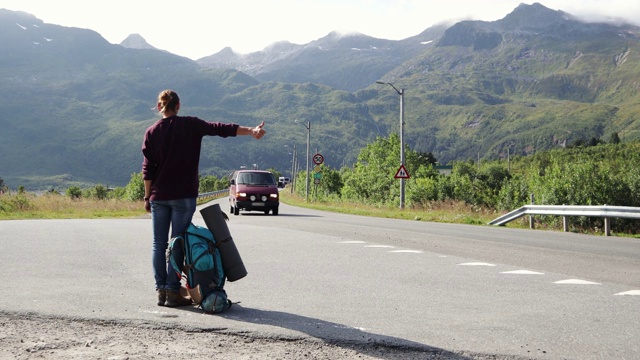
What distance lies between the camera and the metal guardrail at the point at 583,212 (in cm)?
1870

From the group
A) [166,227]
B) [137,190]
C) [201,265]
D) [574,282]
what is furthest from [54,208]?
[137,190]

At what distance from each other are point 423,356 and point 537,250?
9.88 m

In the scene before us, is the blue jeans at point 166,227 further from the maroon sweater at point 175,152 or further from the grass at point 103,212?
the grass at point 103,212

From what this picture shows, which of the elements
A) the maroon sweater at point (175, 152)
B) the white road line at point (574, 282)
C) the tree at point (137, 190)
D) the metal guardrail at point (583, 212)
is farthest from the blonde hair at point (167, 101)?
the tree at point (137, 190)

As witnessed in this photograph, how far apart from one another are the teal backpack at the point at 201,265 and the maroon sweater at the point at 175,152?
0.42 meters

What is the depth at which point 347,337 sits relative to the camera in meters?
5.73

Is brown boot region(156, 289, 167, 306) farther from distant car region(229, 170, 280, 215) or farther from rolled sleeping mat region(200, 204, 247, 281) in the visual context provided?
distant car region(229, 170, 280, 215)

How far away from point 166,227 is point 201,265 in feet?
2.07

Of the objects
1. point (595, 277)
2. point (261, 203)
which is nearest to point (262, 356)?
point (595, 277)

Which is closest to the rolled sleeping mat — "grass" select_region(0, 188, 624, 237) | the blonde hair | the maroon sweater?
the maroon sweater

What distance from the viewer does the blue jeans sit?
684cm

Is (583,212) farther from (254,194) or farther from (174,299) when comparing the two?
(174,299)

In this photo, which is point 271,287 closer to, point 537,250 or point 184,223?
point 184,223

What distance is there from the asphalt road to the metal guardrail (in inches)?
150
